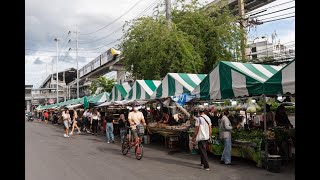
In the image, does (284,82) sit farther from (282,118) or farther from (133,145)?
(133,145)

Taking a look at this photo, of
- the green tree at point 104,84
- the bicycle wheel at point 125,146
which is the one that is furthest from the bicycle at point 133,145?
the green tree at point 104,84

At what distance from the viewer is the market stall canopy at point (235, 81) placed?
1101 cm

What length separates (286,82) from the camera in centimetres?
993

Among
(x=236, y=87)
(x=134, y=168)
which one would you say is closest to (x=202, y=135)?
(x=236, y=87)

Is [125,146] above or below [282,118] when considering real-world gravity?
below

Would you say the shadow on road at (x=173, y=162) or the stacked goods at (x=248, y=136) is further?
the shadow on road at (x=173, y=162)

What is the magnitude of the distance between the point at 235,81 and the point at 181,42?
32.3 feet

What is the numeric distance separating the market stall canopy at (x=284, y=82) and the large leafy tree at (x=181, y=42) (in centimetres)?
1108

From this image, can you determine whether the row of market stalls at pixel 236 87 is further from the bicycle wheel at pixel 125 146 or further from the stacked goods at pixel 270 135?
the bicycle wheel at pixel 125 146

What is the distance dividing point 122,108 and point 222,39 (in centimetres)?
958

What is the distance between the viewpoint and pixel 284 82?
10.0 m

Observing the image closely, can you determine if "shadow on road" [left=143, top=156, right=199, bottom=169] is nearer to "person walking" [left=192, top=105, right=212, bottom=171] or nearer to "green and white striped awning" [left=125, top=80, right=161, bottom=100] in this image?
"person walking" [left=192, top=105, right=212, bottom=171]

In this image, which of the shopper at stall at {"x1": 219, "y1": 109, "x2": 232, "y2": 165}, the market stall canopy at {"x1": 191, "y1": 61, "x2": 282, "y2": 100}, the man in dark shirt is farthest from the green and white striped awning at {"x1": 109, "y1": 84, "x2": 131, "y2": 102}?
the shopper at stall at {"x1": 219, "y1": 109, "x2": 232, "y2": 165}
